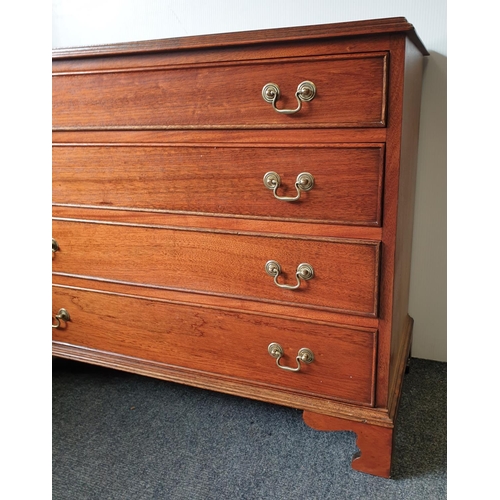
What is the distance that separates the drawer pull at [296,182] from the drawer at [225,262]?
3.6 inches

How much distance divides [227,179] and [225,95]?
0.58 feet

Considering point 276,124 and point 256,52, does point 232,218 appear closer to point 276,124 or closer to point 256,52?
point 276,124

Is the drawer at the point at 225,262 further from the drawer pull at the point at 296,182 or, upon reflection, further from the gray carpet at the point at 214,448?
the gray carpet at the point at 214,448

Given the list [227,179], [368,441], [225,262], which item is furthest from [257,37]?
[368,441]

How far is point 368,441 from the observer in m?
1.15

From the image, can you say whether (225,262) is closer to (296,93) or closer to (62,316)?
(296,93)

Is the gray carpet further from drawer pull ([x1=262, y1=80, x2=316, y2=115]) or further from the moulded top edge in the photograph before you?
the moulded top edge

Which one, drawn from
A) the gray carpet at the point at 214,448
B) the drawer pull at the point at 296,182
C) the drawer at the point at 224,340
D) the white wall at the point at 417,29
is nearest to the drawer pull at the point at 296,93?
the drawer pull at the point at 296,182

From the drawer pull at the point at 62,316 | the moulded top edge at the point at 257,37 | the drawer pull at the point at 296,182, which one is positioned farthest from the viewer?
the drawer pull at the point at 62,316

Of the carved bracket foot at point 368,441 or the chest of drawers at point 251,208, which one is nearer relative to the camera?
the chest of drawers at point 251,208

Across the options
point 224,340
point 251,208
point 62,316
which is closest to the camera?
point 251,208

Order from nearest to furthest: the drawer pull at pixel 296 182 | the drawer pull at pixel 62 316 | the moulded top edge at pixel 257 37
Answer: the moulded top edge at pixel 257 37 → the drawer pull at pixel 296 182 → the drawer pull at pixel 62 316

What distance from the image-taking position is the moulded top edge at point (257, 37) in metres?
0.96
